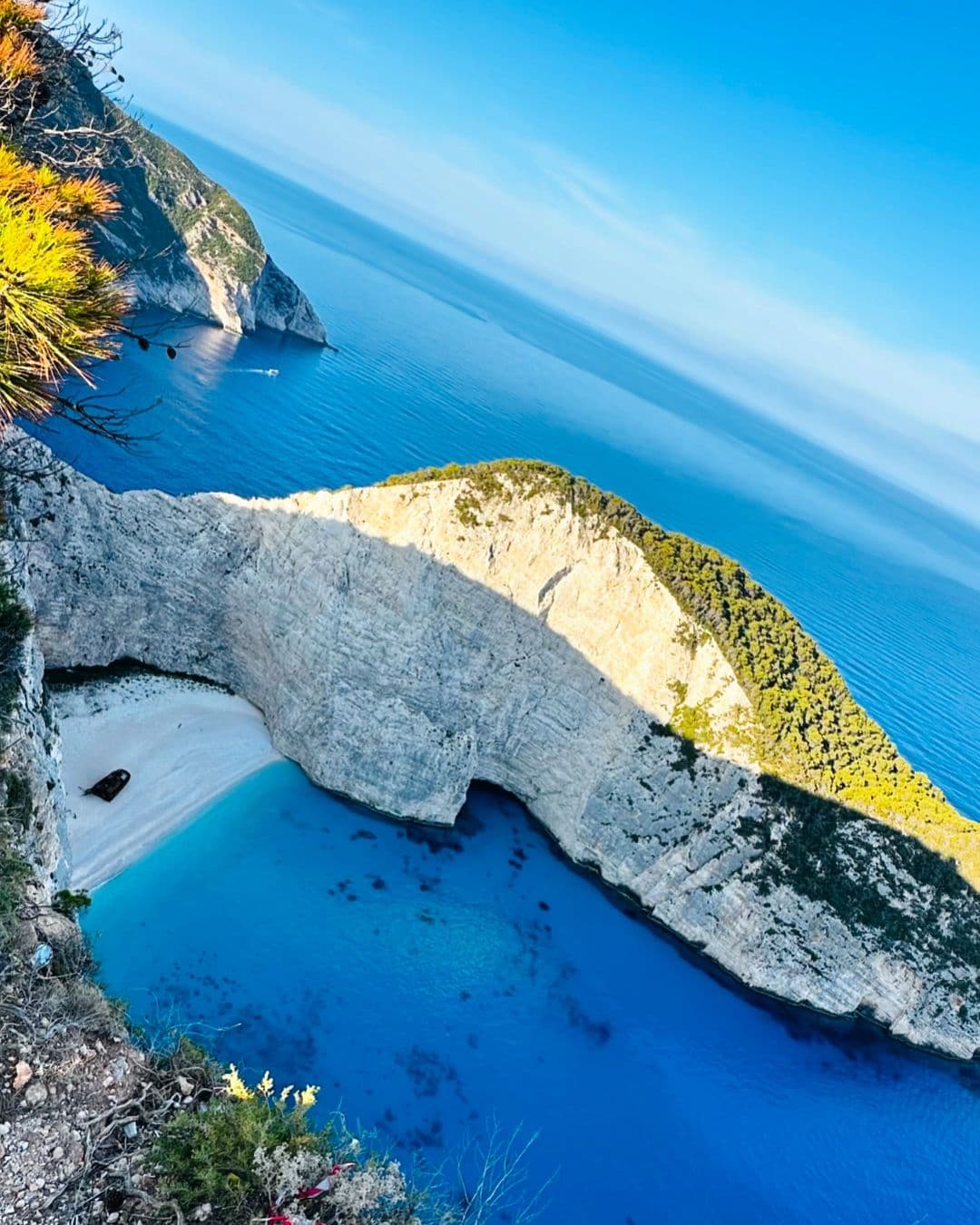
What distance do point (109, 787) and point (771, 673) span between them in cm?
2737

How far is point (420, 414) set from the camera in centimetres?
7706

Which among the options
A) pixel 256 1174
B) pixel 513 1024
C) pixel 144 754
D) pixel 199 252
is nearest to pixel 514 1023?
pixel 513 1024

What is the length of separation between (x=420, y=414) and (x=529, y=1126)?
69.9 m

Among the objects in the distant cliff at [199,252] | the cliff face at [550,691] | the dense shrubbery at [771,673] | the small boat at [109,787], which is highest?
the distant cliff at [199,252]

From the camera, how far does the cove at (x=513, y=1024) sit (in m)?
19.8

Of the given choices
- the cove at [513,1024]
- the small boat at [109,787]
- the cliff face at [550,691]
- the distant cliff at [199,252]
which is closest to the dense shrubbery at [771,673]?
the cliff face at [550,691]

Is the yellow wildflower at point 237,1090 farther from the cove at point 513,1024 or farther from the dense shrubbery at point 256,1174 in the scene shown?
the cove at point 513,1024

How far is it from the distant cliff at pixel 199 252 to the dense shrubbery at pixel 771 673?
69643mm

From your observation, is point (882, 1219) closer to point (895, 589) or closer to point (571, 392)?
point (895, 589)

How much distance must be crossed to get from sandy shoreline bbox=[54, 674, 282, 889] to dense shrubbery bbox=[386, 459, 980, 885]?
43.7 ft

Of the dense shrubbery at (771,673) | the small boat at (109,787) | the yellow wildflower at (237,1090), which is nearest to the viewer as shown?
the yellow wildflower at (237,1090)

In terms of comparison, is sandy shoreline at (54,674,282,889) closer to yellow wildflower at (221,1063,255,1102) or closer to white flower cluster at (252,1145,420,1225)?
yellow wildflower at (221,1063,255,1102)

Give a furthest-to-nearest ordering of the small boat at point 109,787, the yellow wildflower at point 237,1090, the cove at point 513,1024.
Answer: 1. the small boat at point 109,787
2. the cove at point 513,1024
3. the yellow wildflower at point 237,1090

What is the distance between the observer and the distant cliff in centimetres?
7881
